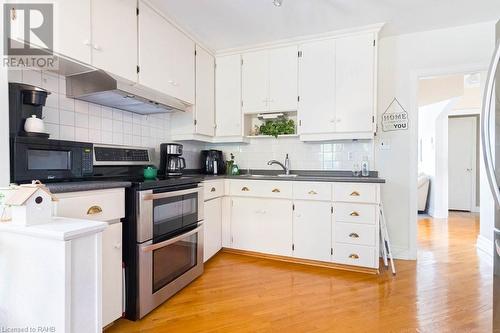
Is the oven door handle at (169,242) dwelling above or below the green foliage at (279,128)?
below

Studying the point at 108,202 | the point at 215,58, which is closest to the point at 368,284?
the point at 108,202

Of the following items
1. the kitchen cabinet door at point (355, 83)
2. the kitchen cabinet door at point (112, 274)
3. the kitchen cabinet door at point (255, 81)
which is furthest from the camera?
the kitchen cabinet door at point (255, 81)

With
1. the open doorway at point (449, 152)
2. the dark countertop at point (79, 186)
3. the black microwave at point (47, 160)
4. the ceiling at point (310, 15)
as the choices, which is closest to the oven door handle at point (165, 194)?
the dark countertop at point (79, 186)

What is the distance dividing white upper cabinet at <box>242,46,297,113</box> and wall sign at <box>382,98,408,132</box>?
3.36 ft

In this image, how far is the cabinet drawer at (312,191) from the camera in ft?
8.31

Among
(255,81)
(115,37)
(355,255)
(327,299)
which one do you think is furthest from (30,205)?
(255,81)

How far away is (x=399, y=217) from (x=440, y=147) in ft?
10.2

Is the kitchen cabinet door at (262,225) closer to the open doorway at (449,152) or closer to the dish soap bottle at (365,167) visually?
the dish soap bottle at (365,167)

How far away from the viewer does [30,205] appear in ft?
3.32

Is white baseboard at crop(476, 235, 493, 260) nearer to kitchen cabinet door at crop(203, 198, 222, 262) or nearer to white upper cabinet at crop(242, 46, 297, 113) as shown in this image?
white upper cabinet at crop(242, 46, 297, 113)

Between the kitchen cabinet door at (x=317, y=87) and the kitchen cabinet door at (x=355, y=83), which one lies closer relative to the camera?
the kitchen cabinet door at (x=355, y=83)

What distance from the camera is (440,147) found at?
4973 mm

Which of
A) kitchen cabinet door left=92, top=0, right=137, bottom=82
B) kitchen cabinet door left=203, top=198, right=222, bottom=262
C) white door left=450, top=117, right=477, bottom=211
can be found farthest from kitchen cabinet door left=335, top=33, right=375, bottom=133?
white door left=450, top=117, right=477, bottom=211

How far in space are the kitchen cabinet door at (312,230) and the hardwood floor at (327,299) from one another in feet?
0.50
